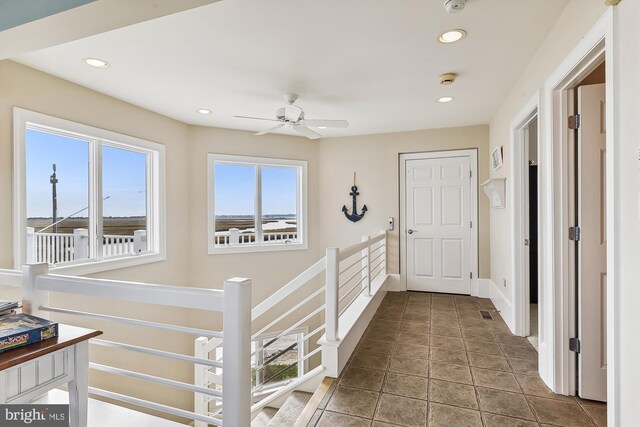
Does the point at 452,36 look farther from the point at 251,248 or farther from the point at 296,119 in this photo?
the point at 251,248

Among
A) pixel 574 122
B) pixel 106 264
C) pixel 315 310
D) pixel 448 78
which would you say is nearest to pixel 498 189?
pixel 448 78

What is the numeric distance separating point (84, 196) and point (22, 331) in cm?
248

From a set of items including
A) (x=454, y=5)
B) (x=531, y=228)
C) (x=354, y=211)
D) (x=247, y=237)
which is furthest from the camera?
(x=354, y=211)

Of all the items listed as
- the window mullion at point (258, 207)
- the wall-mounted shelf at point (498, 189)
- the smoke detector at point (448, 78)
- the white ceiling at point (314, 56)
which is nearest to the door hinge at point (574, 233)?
the white ceiling at point (314, 56)

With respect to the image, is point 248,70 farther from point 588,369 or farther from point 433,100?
point 588,369

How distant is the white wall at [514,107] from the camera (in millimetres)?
1730

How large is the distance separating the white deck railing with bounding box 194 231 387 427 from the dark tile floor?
0.32m

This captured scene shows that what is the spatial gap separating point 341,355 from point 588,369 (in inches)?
61.7

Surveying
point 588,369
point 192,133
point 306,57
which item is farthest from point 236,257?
point 588,369

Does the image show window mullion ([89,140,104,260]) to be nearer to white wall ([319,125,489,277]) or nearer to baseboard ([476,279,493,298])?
white wall ([319,125,489,277])

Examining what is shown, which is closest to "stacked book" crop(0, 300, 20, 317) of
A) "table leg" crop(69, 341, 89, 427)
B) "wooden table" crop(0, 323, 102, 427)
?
"wooden table" crop(0, 323, 102, 427)

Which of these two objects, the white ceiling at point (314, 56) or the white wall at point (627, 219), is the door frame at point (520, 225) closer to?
the white ceiling at point (314, 56)

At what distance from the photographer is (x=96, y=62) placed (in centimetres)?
255

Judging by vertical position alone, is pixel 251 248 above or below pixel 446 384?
above
